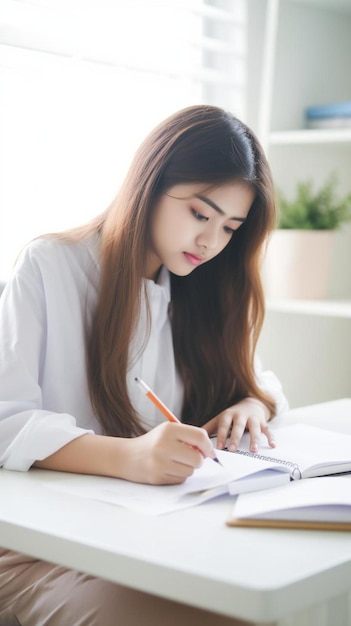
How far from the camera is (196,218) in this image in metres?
1.42

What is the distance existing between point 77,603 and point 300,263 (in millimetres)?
1484

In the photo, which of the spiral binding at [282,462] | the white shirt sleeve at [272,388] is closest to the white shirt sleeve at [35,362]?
the spiral binding at [282,462]

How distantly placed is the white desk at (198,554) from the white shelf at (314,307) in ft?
4.30

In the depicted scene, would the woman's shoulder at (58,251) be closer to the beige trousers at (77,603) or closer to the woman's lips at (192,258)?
the woman's lips at (192,258)

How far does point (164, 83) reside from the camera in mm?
2297

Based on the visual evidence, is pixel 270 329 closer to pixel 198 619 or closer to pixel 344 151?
pixel 344 151

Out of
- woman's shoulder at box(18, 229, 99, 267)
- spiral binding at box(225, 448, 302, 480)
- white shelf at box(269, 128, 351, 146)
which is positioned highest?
white shelf at box(269, 128, 351, 146)

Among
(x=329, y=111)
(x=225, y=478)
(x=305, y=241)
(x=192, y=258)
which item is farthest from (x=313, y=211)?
(x=225, y=478)

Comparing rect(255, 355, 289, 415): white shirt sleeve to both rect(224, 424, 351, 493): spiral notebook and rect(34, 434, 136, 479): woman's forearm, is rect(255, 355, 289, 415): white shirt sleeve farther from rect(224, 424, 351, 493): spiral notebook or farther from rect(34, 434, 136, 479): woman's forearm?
rect(34, 434, 136, 479): woman's forearm

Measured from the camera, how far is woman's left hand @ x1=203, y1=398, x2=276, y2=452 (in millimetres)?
1319

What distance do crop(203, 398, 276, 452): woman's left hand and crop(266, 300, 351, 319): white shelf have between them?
2.63 ft

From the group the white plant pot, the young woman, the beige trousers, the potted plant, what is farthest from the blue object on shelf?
the beige trousers

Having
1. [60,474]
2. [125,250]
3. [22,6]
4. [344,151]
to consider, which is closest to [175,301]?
[125,250]

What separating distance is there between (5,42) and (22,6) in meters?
0.10
